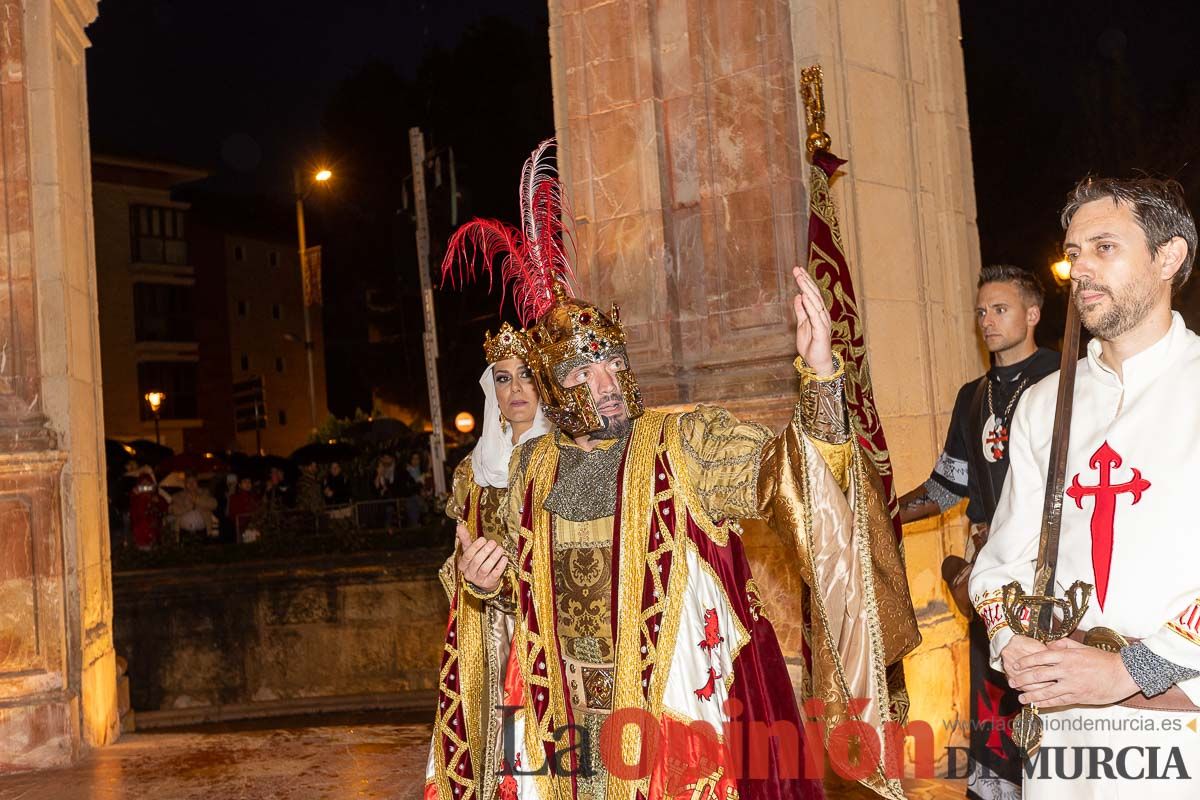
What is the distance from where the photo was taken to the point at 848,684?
114 inches

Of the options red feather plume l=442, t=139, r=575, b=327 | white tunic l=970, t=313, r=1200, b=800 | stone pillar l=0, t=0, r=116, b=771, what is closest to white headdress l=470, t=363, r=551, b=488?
red feather plume l=442, t=139, r=575, b=327

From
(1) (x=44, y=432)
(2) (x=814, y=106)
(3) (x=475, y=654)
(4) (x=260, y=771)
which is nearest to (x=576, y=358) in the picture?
(2) (x=814, y=106)

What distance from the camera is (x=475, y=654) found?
3.83m

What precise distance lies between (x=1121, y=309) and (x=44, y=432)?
17.6 ft

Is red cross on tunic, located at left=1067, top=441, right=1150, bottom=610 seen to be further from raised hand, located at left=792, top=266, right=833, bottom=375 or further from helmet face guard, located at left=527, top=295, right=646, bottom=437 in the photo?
helmet face guard, located at left=527, top=295, right=646, bottom=437

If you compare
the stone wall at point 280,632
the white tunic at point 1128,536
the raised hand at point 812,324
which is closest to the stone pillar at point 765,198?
the raised hand at point 812,324

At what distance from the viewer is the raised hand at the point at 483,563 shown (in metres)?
3.30

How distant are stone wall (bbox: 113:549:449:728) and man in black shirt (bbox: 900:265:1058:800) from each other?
780 cm

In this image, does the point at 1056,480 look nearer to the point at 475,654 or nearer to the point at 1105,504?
the point at 1105,504

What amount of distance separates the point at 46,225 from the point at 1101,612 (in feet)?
18.7

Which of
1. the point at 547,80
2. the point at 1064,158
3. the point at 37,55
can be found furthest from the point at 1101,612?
the point at 547,80

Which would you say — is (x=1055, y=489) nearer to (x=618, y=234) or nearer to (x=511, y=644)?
(x=511, y=644)

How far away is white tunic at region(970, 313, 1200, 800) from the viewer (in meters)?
2.17

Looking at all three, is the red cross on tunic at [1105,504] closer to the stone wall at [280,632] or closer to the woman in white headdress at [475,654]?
the woman in white headdress at [475,654]
